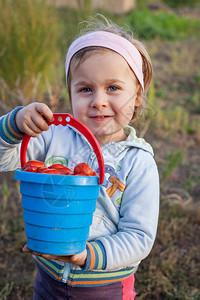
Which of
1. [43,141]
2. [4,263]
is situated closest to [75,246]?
[43,141]

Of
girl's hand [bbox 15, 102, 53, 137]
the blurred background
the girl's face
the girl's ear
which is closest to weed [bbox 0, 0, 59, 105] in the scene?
the blurred background

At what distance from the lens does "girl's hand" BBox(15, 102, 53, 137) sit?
3.76 ft

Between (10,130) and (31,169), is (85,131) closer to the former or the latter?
(31,169)

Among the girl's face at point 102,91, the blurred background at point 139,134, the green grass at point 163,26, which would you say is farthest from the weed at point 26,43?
the green grass at point 163,26

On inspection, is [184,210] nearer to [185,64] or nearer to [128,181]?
[128,181]

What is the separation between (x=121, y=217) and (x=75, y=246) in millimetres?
336

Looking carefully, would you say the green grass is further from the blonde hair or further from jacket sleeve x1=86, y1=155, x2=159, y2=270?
jacket sleeve x1=86, y1=155, x2=159, y2=270

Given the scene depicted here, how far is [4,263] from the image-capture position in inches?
89.1

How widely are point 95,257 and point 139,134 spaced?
226cm

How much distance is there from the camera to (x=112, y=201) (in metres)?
1.35

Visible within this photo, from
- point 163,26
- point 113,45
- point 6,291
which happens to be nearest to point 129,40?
point 113,45

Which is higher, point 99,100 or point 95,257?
point 99,100

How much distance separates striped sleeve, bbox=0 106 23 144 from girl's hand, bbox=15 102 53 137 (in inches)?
1.9

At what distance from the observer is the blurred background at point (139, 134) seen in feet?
7.08
